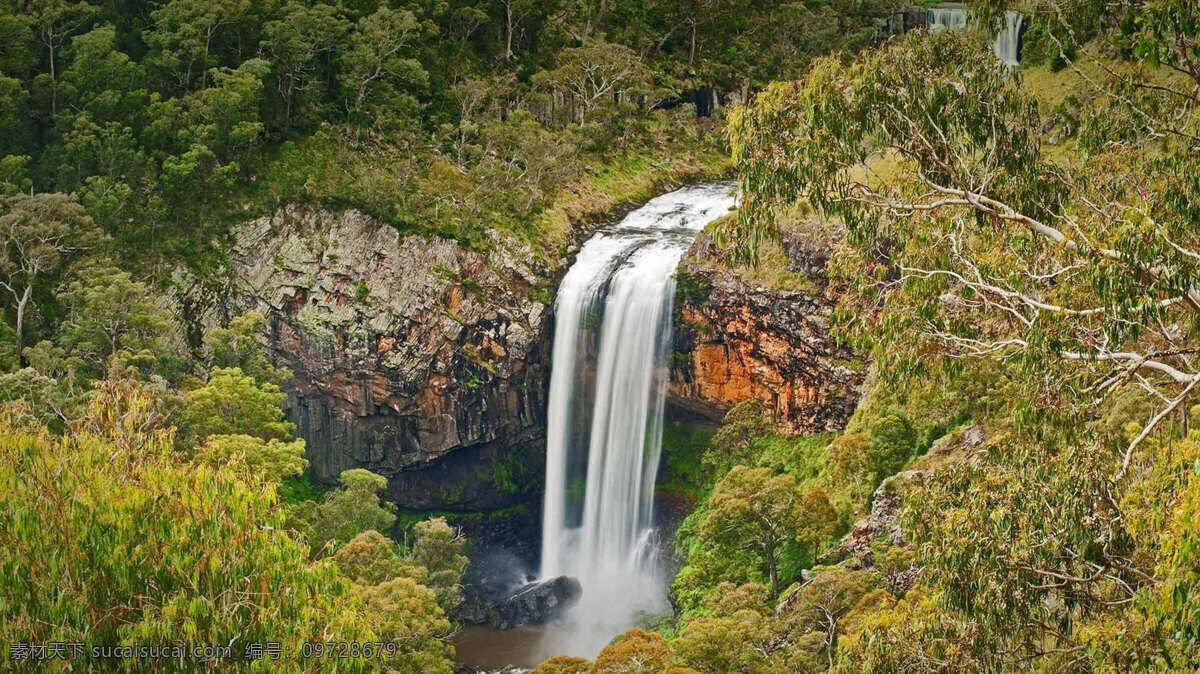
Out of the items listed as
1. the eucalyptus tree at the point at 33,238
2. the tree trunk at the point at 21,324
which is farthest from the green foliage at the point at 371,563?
the eucalyptus tree at the point at 33,238

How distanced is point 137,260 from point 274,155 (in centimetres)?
632

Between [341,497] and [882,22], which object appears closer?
[341,497]

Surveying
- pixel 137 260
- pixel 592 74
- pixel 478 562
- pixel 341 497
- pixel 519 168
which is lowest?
pixel 478 562

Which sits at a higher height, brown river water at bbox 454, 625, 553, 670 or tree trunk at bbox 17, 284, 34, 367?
tree trunk at bbox 17, 284, 34, 367

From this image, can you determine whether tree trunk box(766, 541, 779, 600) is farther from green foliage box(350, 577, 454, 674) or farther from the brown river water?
green foliage box(350, 577, 454, 674)

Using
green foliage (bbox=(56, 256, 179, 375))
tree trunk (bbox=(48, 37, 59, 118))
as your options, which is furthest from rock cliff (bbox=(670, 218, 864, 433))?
tree trunk (bbox=(48, 37, 59, 118))

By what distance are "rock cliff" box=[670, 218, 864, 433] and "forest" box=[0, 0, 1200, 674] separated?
5.8 inches

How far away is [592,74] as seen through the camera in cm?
4678

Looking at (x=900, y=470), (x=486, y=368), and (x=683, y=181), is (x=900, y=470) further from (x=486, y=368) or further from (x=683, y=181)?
(x=683, y=181)

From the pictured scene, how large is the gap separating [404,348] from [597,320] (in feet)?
22.0

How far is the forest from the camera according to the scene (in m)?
10.9

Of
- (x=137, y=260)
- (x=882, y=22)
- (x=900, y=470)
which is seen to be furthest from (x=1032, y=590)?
(x=882, y=22)

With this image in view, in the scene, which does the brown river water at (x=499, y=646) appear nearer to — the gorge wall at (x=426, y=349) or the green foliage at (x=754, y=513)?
the gorge wall at (x=426, y=349)

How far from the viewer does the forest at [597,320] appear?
1088 cm
